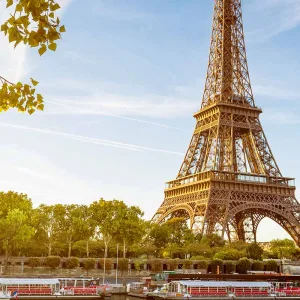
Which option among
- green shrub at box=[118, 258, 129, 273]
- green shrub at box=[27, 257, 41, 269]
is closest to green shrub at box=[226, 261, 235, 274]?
green shrub at box=[118, 258, 129, 273]

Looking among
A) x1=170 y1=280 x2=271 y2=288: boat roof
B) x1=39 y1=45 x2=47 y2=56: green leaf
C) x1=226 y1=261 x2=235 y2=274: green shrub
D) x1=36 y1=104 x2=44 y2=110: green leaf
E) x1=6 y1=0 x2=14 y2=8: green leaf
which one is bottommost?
x1=170 y1=280 x2=271 y2=288: boat roof

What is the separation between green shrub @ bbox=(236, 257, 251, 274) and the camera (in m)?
77.4

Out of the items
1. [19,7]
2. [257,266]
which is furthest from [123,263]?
[19,7]

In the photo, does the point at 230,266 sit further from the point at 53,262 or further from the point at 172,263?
the point at 53,262

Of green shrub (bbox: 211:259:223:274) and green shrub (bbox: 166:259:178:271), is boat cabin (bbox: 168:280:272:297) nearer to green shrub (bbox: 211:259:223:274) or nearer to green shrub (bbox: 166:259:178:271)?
green shrub (bbox: 211:259:223:274)

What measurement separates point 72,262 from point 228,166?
38092 mm

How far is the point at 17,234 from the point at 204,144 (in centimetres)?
4512

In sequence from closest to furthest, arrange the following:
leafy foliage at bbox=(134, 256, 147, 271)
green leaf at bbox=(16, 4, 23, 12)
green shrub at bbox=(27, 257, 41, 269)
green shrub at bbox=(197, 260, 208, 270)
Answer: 1. green leaf at bbox=(16, 4, 23, 12)
2. green shrub at bbox=(27, 257, 41, 269)
3. leafy foliage at bbox=(134, 256, 147, 271)
4. green shrub at bbox=(197, 260, 208, 270)

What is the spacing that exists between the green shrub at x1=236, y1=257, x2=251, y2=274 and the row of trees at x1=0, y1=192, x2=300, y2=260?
2.51 m

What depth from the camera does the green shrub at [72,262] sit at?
2825 inches

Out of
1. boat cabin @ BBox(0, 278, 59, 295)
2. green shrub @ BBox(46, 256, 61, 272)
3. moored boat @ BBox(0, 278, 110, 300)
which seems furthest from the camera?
green shrub @ BBox(46, 256, 61, 272)

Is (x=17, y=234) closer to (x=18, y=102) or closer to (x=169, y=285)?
(x=169, y=285)

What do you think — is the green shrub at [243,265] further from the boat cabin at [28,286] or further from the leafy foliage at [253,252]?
the boat cabin at [28,286]

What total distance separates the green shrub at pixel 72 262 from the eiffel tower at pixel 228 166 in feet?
78.5
